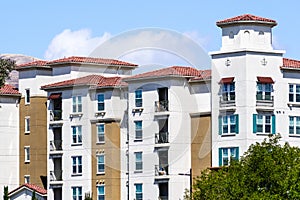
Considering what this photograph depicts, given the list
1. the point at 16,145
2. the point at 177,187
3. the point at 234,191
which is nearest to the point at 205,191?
the point at 234,191

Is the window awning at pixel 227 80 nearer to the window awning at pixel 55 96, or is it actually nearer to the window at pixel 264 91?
the window at pixel 264 91

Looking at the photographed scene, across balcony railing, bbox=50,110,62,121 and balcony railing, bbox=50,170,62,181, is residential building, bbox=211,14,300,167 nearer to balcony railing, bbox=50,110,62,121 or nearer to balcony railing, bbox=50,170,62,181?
balcony railing, bbox=50,110,62,121

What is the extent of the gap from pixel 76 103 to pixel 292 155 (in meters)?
31.9

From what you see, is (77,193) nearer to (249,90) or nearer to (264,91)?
(249,90)

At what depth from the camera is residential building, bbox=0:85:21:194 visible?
96.0 meters

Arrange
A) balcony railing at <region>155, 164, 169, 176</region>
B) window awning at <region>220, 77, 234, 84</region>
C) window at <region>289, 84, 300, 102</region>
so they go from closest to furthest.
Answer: window awning at <region>220, 77, 234, 84</region> → window at <region>289, 84, 300, 102</region> → balcony railing at <region>155, 164, 169, 176</region>

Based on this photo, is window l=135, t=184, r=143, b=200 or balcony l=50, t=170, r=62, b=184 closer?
window l=135, t=184, r=143, b=200

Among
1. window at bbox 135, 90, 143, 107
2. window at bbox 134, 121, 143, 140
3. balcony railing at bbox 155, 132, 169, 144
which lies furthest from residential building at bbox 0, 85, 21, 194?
balcony railing at bbox 155, 132, 169, 144

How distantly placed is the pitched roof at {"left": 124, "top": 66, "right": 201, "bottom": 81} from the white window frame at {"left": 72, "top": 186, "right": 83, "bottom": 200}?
30.7 ft

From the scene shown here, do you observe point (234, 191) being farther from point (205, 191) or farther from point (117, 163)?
point (117, 163)

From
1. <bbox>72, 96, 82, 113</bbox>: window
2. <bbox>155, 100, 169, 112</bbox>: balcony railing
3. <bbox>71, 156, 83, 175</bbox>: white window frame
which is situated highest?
<bbox>72, 96, 82, 113</bbox>: window

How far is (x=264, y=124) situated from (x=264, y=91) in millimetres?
2257

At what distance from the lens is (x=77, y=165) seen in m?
91.1

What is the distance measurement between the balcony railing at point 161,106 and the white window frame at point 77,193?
9.54 meters
